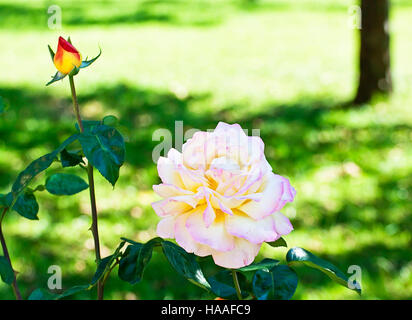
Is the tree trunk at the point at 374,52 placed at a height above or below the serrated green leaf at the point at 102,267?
above

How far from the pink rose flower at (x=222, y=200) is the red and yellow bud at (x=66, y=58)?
7.5 inches

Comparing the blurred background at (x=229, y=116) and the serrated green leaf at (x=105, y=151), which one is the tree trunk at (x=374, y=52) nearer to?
the blurred background at (x=229, y=116)

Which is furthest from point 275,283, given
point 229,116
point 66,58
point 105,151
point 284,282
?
point 229,116

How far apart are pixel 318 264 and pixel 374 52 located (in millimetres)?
4123

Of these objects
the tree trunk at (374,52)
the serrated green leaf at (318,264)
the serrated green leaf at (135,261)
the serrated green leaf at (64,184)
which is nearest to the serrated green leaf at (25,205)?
the serrated green leaf at (64,184)

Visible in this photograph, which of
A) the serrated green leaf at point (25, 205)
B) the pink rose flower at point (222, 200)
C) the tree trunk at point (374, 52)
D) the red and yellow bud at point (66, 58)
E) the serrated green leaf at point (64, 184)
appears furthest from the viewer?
the tree trunk at point (374, 52)

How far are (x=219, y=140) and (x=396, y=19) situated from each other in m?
7.76

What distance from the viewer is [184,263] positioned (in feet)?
2.62

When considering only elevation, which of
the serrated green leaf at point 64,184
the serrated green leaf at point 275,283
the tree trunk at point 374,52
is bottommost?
the serrated green leaf at point 275,283

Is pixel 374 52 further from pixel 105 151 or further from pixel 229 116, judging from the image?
pixel 105 151

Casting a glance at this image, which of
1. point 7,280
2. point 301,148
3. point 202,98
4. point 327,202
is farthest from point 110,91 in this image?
point 7,280

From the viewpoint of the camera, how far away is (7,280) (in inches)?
37.5

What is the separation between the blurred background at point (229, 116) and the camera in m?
2.88
